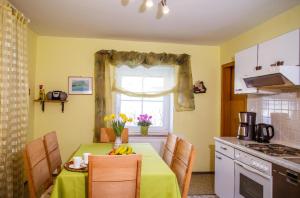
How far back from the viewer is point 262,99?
3.13 m

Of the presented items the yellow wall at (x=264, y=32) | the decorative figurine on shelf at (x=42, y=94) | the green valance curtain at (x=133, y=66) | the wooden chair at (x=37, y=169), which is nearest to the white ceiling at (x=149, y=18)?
the yellow wall at (x=264, y=32)

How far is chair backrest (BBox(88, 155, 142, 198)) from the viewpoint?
1.61 m

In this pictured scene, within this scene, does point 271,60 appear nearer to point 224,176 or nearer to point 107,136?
point 224,176

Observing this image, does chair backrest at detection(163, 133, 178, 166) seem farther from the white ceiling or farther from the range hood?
the white ceiling

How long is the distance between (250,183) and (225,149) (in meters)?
0.59

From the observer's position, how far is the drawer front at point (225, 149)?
2801 millimetres

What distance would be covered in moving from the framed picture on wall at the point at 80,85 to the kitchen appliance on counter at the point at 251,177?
98.5 inches

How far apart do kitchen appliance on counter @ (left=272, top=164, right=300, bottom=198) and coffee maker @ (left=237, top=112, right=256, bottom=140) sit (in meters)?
0.99

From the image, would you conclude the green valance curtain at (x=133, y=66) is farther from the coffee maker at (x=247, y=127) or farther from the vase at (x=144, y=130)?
the coffee maker at (x=247, y=127)

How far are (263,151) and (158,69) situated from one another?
2.41 meters

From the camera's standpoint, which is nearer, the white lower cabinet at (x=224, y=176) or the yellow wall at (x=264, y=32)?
the yellow wall at (x=264, y=32)

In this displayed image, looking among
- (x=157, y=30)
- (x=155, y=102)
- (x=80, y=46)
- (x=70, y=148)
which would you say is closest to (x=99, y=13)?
(x=157, y=30)

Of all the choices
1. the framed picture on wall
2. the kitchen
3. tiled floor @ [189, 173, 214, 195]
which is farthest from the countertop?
the framed picture on wall

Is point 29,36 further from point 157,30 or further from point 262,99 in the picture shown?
point 262,99
